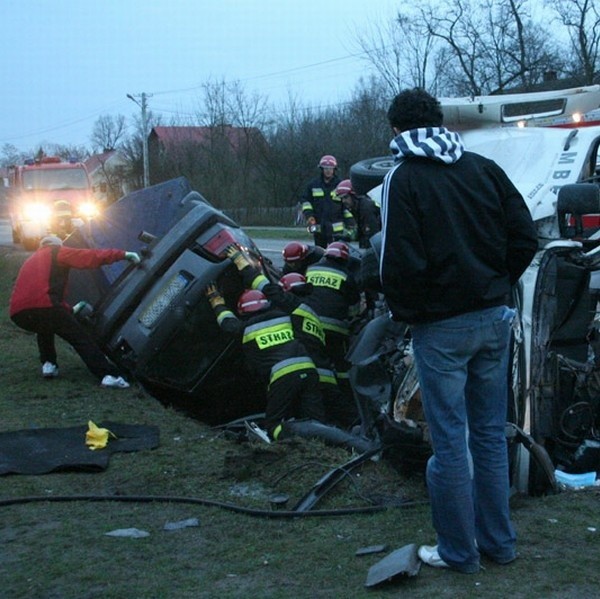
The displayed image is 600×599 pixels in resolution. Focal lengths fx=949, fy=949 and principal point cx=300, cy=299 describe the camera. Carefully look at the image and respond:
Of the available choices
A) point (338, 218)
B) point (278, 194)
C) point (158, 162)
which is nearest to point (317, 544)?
point (338, 218)

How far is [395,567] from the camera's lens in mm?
3547

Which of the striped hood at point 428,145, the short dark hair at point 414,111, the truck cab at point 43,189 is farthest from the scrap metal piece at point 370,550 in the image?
the truck cab at point 43,189

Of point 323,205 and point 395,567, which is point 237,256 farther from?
point 395,567

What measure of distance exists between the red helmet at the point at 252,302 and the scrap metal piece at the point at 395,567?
353cm

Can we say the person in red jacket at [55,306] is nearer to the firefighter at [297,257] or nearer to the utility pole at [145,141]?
the firefighter at [297,257]

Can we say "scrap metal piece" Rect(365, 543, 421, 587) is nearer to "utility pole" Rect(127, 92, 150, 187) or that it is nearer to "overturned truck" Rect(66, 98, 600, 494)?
"overturned truck" Rect(66, 98, 600, 494)

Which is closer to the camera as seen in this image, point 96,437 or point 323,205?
point 96,437

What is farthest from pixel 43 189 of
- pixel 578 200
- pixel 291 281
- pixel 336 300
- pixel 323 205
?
pixel 578 200

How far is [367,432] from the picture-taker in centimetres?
577

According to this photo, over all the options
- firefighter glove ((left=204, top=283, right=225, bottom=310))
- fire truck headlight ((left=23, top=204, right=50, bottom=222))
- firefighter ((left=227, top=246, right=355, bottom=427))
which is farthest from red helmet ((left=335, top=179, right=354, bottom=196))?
fire truck headlight ((left=23, top=204, right=50, bottom=222))

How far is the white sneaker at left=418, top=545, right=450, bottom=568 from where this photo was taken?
367 cm

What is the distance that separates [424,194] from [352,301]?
4.08 m

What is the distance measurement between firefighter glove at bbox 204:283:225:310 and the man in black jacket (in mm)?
3996

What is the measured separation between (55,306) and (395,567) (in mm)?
5624
